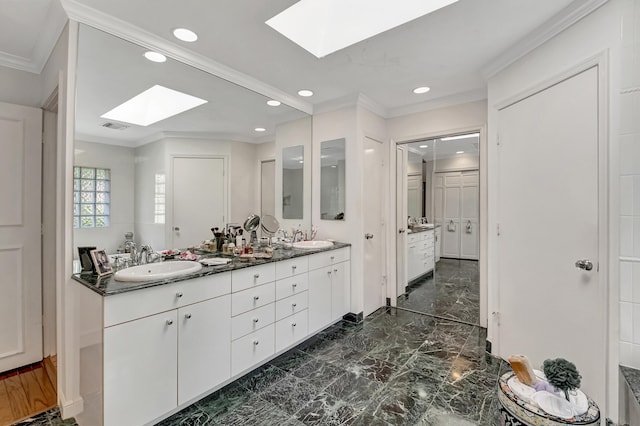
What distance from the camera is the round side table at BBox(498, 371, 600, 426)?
108cm

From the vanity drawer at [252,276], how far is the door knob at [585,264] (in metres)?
2.14

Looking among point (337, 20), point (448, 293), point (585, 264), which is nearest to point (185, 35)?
point (337, 20)

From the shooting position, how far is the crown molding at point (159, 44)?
1.75 m

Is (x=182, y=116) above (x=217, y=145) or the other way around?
above

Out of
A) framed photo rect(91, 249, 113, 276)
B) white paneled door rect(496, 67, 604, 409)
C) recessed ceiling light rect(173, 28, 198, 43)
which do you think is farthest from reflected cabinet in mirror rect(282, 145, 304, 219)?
white paneled door rect(496, 67, 604, 409)

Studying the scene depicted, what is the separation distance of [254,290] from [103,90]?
5.98ft

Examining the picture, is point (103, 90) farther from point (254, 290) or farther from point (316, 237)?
point (316, 237)

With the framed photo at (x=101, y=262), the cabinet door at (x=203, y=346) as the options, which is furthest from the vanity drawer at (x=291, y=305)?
the framed photo at (x=101, y=262)

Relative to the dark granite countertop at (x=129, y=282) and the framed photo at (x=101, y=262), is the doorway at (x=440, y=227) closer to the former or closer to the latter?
the dark granite countertop at (x=129, y=282)

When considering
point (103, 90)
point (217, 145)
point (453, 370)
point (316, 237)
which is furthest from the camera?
point (316, 237)

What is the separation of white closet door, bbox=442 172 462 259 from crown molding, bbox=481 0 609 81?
1.30 meters

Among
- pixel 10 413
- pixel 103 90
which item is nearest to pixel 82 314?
pixel 10 413

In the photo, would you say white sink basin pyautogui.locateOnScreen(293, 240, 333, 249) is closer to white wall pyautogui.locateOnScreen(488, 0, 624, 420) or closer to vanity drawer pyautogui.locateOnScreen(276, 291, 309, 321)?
vanity drawer pyautogui.locateOnScreen(276, 291, 309, 321)

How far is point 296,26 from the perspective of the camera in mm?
2154
